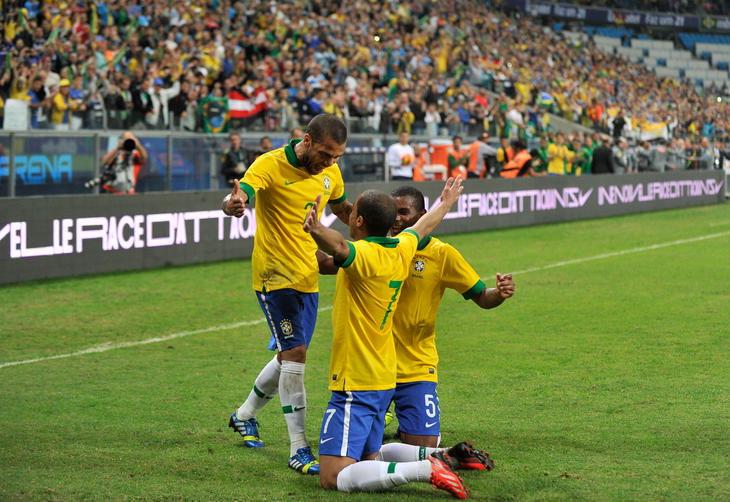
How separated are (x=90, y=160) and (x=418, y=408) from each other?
11.4 m

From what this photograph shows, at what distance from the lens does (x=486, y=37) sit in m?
44.8

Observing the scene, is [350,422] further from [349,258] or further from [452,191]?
[452,191]

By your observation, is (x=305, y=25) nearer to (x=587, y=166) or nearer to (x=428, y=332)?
(x=587, y=166)

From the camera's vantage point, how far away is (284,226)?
7.31m

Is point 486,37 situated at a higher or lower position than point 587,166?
higher

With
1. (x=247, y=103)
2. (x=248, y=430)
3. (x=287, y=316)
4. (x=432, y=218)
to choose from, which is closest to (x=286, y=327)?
(x=287, y=316)

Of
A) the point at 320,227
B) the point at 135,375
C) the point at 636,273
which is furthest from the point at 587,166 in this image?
Answer: the point at 320,227

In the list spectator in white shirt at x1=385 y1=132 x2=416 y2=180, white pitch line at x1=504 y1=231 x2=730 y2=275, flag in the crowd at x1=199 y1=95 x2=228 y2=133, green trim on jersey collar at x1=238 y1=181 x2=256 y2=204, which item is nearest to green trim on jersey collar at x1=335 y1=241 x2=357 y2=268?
green trim on jersey collar at x1=238 y1=181 x2=256 y2=204

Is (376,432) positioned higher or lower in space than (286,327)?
lower

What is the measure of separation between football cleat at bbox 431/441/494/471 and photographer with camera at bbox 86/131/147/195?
37.7 feet

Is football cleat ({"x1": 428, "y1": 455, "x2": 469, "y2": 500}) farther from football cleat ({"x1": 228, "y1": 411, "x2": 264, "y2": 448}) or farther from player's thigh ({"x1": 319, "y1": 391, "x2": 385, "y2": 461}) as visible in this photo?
football cleat ({"x1": 228, "y1": 411, "x2": 264, "y2": 448})

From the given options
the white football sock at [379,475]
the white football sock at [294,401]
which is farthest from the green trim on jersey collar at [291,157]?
the white football sock at [379,475]

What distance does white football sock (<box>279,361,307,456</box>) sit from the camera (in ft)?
23.1

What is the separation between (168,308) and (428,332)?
24.3 ft
